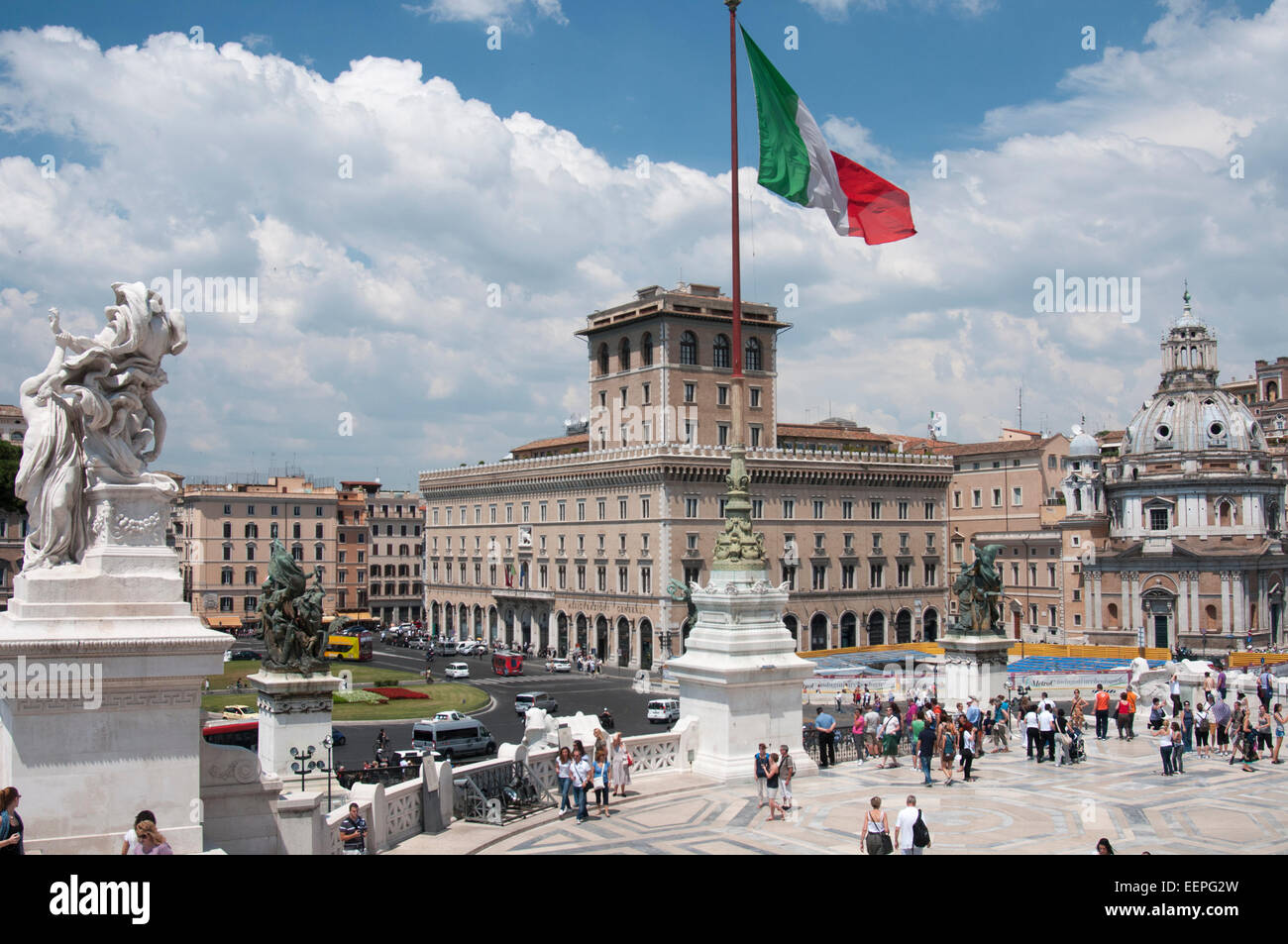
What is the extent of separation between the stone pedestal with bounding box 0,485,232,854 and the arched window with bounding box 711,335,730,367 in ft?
239

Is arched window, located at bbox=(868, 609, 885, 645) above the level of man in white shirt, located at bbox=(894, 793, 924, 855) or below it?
below

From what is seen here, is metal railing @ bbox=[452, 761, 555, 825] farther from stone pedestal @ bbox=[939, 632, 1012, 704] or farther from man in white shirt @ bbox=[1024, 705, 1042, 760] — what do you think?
stone pedestal @ bbox=[939, 632, 1012, 704]

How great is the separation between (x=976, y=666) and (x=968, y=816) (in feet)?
32.2

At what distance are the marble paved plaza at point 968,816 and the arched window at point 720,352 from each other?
62.8 metres

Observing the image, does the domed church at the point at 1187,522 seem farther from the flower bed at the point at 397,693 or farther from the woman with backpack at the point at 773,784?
the woman with backpack at the point at 773,784

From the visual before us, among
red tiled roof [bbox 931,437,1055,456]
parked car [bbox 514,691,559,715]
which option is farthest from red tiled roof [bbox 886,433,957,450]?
parked car [bbox 514,691,559,715]

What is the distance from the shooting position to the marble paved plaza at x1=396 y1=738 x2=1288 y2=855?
14.5 meters

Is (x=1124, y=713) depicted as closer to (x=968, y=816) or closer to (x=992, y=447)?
(x=968, y=816)

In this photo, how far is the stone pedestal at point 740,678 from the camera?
60.4 ft

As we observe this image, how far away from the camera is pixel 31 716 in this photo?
30.7 feet

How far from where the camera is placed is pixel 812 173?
23328 millimetres
